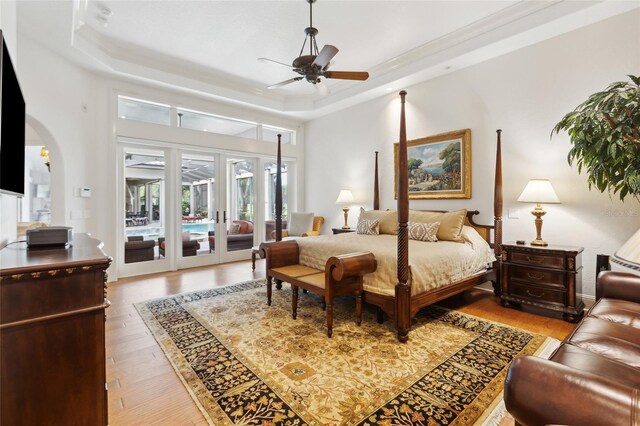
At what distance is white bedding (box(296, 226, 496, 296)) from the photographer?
2.75 meters

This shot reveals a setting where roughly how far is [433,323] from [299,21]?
376cm

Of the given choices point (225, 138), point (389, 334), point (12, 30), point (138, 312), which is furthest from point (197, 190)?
point (389, 334)

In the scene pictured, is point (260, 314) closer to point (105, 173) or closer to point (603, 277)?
point (603, 277)

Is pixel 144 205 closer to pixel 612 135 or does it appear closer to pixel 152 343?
pixel 152 343

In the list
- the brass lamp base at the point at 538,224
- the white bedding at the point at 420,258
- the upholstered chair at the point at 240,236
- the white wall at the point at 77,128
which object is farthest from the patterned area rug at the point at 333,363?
the upholstered chair at the point at 240,236

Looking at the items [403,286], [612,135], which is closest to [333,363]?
[403,286]

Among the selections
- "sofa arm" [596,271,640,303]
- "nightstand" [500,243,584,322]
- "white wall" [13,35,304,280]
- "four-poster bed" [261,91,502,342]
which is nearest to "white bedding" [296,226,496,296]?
"four-poster bed" [261,91,502,342]

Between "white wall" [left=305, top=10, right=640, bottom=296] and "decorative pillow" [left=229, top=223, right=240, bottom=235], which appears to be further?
"decorative pillow" [left=229, top=223, right=240, bottom=235]

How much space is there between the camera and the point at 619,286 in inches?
82.7

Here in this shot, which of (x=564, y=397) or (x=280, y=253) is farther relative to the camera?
(x=280, y=253)

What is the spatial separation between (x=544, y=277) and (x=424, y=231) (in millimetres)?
1304

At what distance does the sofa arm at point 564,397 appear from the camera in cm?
88

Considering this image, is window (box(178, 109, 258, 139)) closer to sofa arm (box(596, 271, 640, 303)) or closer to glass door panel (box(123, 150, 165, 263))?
glass door panel (box(123, 150, 165, 263))

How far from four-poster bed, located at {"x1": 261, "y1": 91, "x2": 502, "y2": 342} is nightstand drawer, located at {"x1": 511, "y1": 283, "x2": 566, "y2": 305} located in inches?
14.3
